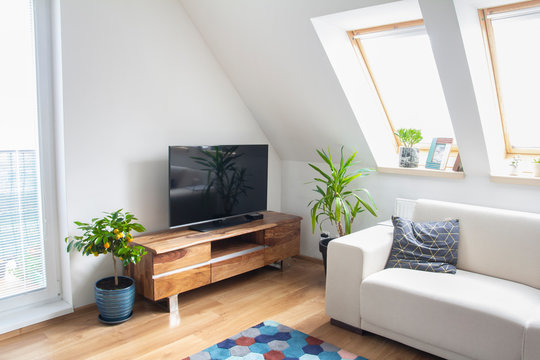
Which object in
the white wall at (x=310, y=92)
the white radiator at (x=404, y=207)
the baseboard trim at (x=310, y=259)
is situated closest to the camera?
the white wall at (x=310, y=92)

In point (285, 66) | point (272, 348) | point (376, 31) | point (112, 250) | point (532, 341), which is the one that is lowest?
point (272, 348)

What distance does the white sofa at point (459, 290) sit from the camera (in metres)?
2.25

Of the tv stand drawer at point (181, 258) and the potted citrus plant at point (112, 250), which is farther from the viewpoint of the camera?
the tv stand drawer at point (181, 258)

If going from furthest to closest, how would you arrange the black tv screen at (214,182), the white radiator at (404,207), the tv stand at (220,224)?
the white radiator at (404,207) < the tv stand at (220,224) < the black tv screen at (214,182)

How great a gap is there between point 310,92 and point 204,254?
1.61 m

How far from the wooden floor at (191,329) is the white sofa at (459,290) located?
0.17 meters

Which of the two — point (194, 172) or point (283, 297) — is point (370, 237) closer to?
point (283, 297)

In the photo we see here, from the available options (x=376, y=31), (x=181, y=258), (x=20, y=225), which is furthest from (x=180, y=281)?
(x=376, y=31)

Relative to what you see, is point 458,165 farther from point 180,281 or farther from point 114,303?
point 114,303

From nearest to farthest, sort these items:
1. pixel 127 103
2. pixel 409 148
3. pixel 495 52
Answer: pixel 495 52, pixel 127 103, pixel 409 148

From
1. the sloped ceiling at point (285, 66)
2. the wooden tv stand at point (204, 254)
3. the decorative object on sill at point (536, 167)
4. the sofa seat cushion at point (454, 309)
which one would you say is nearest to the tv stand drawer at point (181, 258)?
the wooden tv stand at point (204, 254)

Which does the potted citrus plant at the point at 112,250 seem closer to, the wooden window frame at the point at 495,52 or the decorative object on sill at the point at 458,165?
the decorative object on sill at the point at 458,165

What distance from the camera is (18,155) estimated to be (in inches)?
113

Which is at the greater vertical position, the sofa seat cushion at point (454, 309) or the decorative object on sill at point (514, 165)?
the decorative object on sill at point (514, 165)
